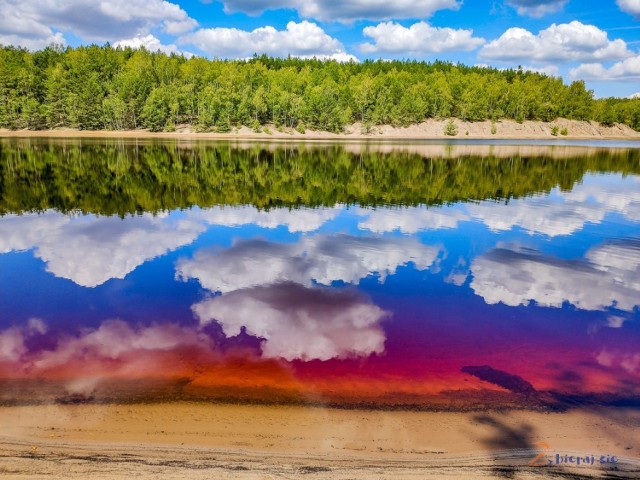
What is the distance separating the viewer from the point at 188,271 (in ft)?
59.1

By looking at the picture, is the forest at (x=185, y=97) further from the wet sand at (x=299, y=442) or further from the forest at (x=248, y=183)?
the wet sand at (x=299, y=442)

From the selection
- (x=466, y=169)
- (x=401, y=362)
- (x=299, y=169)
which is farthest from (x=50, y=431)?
(x=466, y=169)

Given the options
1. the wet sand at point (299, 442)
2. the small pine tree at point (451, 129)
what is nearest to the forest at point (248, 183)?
the wet sand at point (299, 442)

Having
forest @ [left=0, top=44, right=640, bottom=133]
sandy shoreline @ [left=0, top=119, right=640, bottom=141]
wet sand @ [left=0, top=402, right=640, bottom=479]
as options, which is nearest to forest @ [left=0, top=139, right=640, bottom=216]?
wet sand @ [left=0, top=402, right=640, bottom=479]

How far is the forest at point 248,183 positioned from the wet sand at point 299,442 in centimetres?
2299

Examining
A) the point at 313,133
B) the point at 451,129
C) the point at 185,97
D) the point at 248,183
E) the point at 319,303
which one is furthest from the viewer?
the point at 451,129

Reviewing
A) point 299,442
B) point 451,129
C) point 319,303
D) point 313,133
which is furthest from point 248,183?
point 451,129

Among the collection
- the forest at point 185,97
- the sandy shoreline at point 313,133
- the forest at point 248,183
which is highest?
the forest at point 185,97

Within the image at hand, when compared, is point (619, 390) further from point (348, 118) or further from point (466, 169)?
point (348, 118)

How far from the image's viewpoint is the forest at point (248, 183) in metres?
33.5

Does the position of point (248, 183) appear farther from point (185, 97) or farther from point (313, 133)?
point (185, 97)

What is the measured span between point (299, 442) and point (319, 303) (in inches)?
276

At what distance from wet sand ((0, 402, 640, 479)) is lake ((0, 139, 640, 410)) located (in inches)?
20.4

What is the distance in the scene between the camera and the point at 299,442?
8195mm
